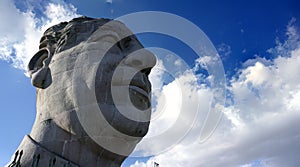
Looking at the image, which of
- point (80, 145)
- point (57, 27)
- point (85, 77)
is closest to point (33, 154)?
point (80, 145)

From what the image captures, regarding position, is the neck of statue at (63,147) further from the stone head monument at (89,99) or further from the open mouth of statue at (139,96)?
the open mouth of statue at (139,96)

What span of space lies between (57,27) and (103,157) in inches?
148

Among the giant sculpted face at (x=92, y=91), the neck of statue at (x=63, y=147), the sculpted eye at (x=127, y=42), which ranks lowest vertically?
the neck of statue at (x=63, y=147)

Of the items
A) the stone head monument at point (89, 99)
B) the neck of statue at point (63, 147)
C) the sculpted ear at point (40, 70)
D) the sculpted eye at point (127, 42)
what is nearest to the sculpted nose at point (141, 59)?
the stone head monument at point (89, 99)

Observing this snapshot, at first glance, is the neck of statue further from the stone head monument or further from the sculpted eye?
the sculpted eye

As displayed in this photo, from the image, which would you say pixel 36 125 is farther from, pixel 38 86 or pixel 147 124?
pixel 147 124

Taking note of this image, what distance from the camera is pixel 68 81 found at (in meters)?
7.62

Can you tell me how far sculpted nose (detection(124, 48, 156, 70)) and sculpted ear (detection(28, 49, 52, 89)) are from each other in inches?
74.9

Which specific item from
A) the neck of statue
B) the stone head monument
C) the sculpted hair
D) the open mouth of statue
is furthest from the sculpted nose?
the neck of statue

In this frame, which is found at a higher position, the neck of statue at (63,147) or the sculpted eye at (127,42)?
the sculpted eye at (127,42)

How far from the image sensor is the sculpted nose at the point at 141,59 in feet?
26.1

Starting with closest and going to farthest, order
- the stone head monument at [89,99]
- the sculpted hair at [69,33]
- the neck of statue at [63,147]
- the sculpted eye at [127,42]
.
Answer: the neck of statue at [63,147]
the stone head monument at [89,99]
the sculpted hair at [69,33]
the sculpted eye at [127,42]

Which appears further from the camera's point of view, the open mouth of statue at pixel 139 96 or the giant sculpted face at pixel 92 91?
the open mouth of statue at pixel 139 96

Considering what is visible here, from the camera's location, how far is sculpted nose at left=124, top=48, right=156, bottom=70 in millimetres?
7957
